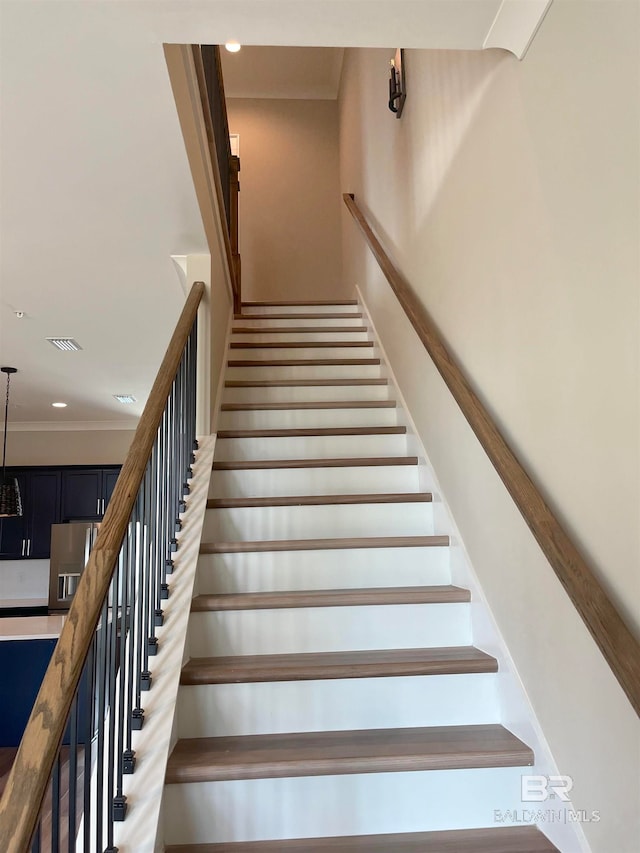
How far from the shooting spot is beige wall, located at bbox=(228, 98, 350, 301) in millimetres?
6809

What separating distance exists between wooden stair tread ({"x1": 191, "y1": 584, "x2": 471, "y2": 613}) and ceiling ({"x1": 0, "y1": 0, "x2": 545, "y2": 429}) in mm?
1672

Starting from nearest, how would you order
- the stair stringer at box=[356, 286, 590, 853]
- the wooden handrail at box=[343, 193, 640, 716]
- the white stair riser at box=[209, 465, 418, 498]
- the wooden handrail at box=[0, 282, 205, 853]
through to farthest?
the wooden handrail at box=[0, 282, 205, 853], the wooden handrail at box=[343, 193, 640, 716], the stair stringer at box=[356, 286, 590, 853], the white stair riser at box=[209, 465, 418, 498]

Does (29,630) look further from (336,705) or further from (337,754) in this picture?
(337,754)

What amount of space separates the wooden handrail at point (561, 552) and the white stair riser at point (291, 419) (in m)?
1.20

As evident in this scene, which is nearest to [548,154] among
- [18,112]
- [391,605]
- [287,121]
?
[391,605]

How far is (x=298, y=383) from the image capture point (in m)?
3.66

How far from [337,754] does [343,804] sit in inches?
4.8

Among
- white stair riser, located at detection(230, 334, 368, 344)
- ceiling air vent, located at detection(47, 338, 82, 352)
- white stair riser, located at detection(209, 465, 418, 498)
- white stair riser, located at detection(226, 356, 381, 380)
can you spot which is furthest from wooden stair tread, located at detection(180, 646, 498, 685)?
ceiling air vent, located at detection(47, 338, 82, 352)

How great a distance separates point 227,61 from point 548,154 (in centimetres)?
625

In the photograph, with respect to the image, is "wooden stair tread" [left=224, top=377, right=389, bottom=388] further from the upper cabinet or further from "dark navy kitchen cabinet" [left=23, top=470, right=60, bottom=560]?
"dark navy kitchen cabinet" [left=23, top=470, right=60, bottom=560]

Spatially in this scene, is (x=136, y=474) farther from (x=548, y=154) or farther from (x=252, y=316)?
(x=252, y=316)

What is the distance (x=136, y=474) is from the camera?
157 centimetres

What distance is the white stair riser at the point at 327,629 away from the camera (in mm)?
2090

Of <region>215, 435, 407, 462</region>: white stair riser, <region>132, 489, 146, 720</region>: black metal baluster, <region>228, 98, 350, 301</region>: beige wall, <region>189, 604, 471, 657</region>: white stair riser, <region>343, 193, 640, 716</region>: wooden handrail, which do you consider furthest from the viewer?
<region>228, 98, 350, 301</region>: beige wall
